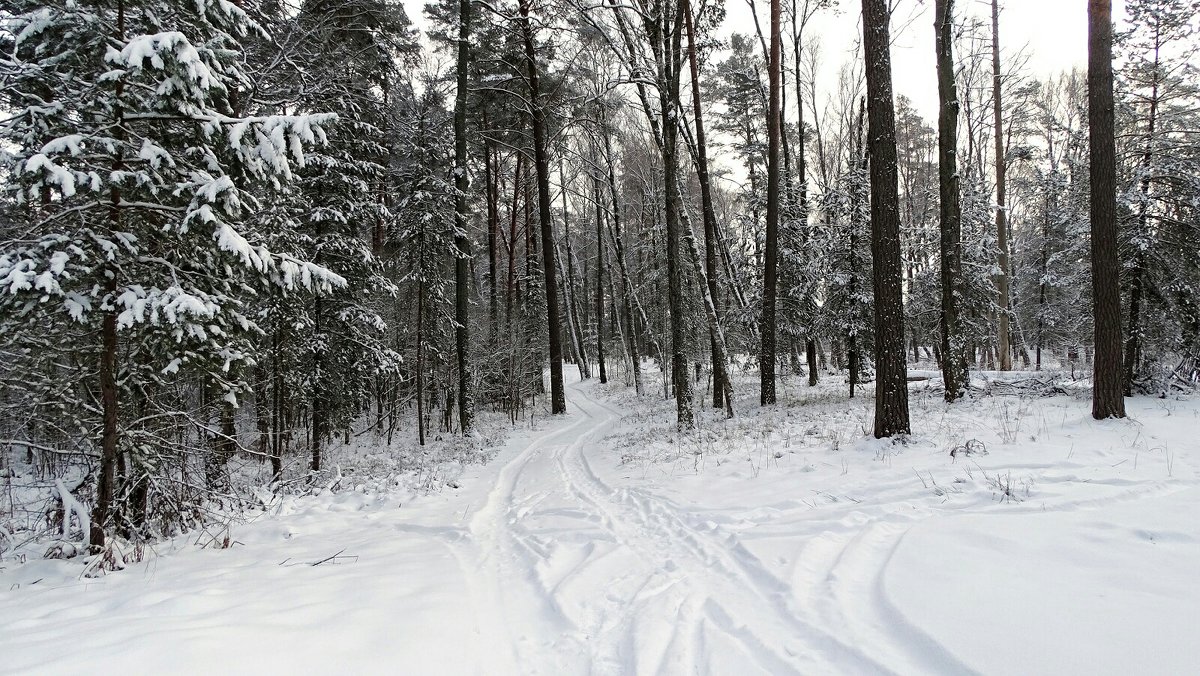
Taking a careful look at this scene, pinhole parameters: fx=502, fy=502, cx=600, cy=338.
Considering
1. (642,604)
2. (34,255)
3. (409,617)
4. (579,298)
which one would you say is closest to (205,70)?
(34,255)

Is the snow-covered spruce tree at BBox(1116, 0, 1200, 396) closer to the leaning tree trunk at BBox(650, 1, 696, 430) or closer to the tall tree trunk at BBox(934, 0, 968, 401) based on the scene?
the tall tree trunk at BBox(934, 0, 968, 401)

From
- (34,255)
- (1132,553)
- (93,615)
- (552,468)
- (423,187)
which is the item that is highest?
(423,187)

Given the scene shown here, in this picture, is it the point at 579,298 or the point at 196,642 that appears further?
the point at 579,298

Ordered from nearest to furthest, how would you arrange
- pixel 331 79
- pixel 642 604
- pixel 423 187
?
pixel 642 604 < pixel 331 79 < pixel 423 187

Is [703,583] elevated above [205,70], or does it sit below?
below

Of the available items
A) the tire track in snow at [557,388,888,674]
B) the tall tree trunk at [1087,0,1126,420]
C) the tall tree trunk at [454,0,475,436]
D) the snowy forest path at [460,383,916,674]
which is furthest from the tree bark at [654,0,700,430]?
the tall tree trunk at [1087,0,1126,420]

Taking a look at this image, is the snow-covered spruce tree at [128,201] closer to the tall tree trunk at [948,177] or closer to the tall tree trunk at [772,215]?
the tall tree trunk at [772,215]

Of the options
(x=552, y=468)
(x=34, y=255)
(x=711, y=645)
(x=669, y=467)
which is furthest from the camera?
(x=552, y=468)

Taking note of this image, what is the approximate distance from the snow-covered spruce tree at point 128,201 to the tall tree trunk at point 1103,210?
1093 cm

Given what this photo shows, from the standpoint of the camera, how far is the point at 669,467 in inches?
307

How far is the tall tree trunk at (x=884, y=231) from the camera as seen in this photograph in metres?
7.29

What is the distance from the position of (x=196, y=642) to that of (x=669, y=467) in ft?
19.7

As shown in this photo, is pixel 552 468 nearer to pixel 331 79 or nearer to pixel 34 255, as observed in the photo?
pixel 34 255

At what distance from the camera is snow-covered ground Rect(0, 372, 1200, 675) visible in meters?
2.69
